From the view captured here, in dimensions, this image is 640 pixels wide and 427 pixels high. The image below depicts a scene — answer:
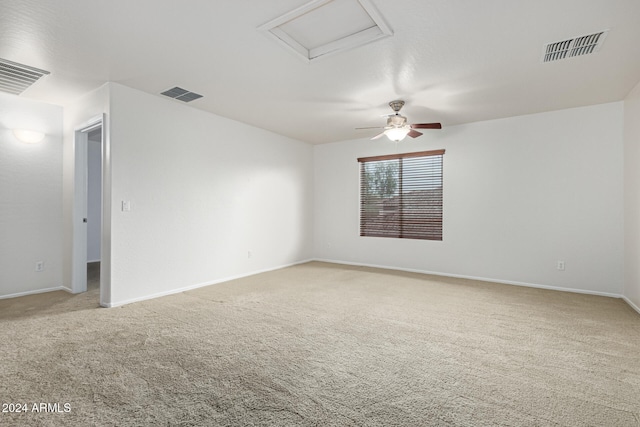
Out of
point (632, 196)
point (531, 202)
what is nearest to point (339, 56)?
point (531, 202)

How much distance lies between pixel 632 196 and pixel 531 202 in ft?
3.73

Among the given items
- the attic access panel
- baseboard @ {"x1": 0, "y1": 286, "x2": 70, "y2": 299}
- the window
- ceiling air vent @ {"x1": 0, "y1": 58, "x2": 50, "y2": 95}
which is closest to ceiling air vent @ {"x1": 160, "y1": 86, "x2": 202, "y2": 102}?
ceiling air vent @ {"x1": 0, "y1": 58, "x2": 50, "y2": 95}

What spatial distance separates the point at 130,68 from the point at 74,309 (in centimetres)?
279

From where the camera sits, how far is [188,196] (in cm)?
453

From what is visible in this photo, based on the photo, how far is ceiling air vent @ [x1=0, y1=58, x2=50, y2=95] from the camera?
3215 millimetres

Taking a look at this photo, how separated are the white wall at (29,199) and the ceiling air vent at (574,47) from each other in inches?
241

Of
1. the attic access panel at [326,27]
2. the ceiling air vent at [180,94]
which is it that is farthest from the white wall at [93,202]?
the attic access panel at [326,27]

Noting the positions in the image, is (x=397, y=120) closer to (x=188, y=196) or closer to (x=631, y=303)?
(x=188, y=196)

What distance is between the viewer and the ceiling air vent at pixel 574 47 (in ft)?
8.85

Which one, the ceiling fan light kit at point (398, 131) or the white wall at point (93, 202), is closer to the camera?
the ceiling fan light kit at point (398, 131)

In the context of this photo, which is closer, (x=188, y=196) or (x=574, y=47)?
(x=574, y=47)

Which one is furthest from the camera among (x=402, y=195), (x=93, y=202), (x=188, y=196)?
(x=93, y=202)


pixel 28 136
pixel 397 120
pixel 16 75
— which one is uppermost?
pixel 16 75

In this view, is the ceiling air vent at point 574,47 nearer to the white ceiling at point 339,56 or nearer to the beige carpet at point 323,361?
the white ceiling at point 339,56
